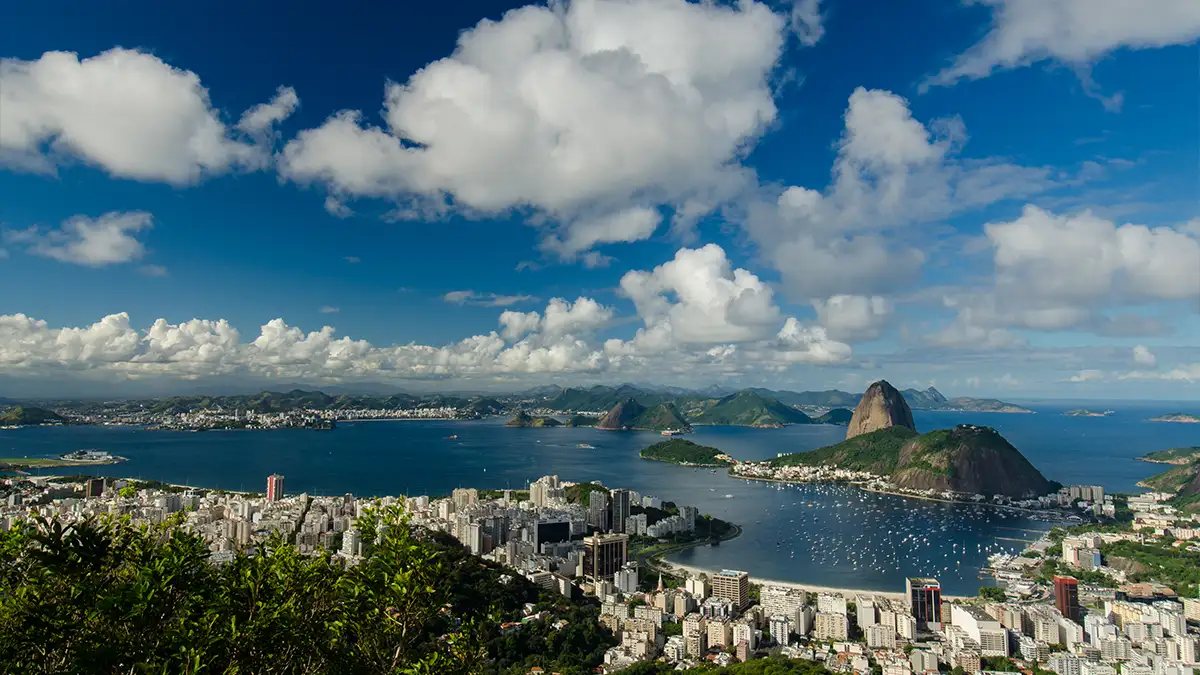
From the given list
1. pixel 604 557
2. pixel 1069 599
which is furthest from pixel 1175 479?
pixel 604 557

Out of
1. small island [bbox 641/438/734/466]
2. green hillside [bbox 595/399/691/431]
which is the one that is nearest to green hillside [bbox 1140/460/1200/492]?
small island [bbox 641/438/734/466]

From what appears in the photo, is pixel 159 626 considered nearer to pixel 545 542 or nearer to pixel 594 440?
pixel 545 542

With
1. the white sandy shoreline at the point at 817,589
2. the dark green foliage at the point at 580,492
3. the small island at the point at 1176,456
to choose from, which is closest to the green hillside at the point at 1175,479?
the small island at the point at 1176,456

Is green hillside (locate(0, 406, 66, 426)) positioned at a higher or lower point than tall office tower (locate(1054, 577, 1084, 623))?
higher

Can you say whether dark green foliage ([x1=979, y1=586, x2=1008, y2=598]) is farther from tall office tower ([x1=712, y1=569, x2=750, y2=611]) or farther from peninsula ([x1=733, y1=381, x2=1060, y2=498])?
peninsula ([x1=733, y1=381, x2=1060, y2=498])

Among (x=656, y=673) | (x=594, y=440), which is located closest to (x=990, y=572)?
(x=656, y=673)

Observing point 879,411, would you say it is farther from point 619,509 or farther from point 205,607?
point 205,607
